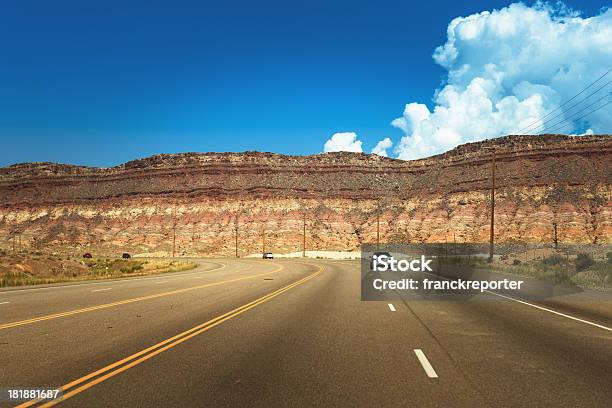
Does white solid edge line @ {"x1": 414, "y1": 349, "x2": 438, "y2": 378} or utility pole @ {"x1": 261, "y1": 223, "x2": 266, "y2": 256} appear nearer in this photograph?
white solid edge line @ {"x1": 414, "y1": 349, "x2": 438, "y2": 378}

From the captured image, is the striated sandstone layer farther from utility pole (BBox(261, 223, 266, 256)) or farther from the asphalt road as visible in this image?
the asphalt road

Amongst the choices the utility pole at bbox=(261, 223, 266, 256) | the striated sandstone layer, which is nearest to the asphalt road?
the striated sandstone layer

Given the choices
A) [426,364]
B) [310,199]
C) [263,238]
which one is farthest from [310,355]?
[310,199]

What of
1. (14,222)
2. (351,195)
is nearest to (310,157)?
(351,195)

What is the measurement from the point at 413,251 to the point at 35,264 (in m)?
61.1

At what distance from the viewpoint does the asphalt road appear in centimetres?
605

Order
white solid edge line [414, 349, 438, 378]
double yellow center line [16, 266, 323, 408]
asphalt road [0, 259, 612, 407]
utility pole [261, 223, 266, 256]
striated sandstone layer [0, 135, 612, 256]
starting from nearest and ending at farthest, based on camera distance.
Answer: double yellow center line [16, 266, 323, 408], asphalt road [0, 259, 612, 407], white solid edge line [414, 349, 438, 378], striated sandstone layer [0, 135, 612, 256], utility pole [261, 223, 266, 256]

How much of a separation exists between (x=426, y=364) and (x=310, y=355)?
184 centimetres

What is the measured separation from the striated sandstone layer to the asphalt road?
72.0 m

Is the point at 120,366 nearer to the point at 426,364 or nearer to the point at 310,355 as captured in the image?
the point at 310,355

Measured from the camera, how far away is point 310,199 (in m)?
110

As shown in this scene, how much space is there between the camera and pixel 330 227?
10456 cm

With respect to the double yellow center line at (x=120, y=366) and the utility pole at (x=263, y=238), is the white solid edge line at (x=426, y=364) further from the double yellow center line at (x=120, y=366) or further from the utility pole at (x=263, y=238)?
the utility pole at (x=263, y=238)

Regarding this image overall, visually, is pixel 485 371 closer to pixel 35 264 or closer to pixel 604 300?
pixel 604 300
